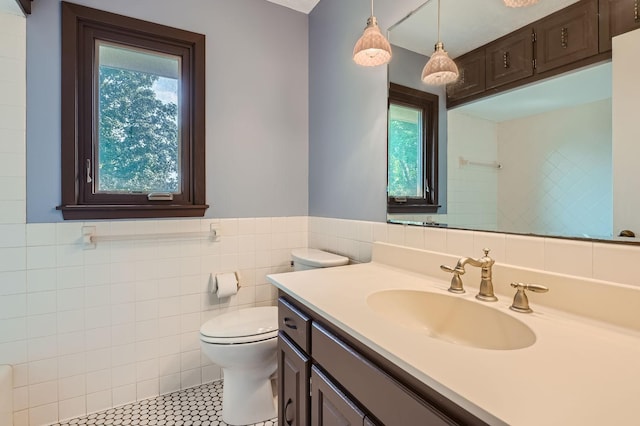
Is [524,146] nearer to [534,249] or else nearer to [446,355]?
[534,249]

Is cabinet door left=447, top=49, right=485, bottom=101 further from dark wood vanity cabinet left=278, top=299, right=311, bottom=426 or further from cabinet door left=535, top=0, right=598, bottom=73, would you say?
dark wood vanity cabinet left=278, top=299, right=311, bottom=426

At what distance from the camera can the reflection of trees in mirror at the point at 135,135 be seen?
5.53ft

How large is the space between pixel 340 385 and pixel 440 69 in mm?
1233

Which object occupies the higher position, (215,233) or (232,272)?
(215,233)

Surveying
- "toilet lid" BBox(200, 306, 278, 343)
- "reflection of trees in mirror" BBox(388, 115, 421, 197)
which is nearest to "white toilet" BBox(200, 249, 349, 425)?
"toilet lid" BBox(200, 306, 278, 343)

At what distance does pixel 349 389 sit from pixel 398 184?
0.96 meters

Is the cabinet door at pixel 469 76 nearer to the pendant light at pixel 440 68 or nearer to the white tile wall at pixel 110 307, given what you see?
the pendant light at pixel 440 68

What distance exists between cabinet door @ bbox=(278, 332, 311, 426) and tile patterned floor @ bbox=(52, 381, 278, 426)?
589 mm

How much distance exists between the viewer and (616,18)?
774 millimetres

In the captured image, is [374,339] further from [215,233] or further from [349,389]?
[215,233]

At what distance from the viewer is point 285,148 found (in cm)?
216

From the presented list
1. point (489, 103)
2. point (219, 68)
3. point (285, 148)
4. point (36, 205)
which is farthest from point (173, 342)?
point (489, 103)

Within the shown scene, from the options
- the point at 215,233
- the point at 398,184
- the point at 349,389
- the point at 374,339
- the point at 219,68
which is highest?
the point at 219,68

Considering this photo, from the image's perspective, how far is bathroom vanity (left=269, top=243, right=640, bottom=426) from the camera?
1.58ft
